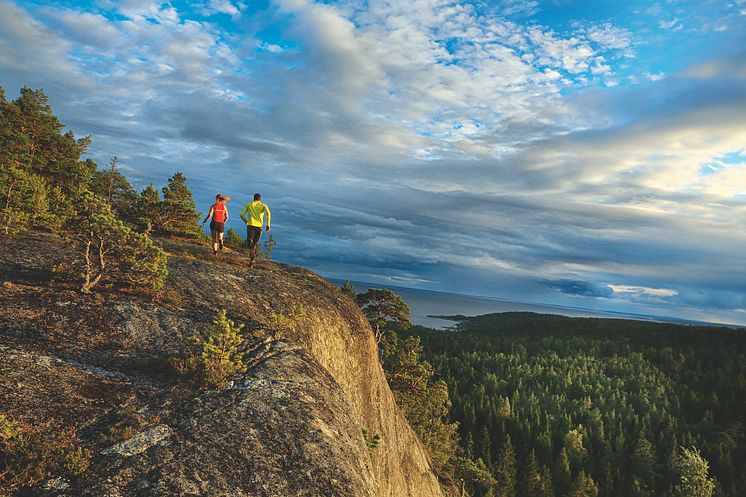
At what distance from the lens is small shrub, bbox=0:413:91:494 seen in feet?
18.1

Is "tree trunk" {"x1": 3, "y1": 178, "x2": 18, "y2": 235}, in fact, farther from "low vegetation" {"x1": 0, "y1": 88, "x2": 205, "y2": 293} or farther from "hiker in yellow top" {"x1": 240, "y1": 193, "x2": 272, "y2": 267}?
"hiker in yellow top" {"x1": 240, "y1": 193, "x2": 272, "y2": 267}

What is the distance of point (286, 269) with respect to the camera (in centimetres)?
2261

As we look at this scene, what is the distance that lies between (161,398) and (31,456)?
2161 millimetres

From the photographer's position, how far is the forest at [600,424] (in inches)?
4117

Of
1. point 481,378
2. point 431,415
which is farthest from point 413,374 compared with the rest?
point 481,378

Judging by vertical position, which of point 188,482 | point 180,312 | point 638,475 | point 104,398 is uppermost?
→ point 180,312

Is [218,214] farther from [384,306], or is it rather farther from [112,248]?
[384,306]

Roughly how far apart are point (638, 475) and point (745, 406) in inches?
3379

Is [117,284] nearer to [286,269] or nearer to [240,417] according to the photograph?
[240,417]

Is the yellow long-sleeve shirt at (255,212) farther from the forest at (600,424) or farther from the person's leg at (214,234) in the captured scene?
the forest at (600,424)

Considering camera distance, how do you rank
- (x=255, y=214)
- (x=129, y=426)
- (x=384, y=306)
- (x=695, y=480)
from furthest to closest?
(x=695, y=480)
(x=384, y=306)
(x=255, y=214)
(x=129, y=426)

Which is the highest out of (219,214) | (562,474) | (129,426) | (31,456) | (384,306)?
(219,214)

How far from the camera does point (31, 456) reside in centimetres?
579

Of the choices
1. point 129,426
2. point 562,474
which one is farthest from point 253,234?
point 562,474
